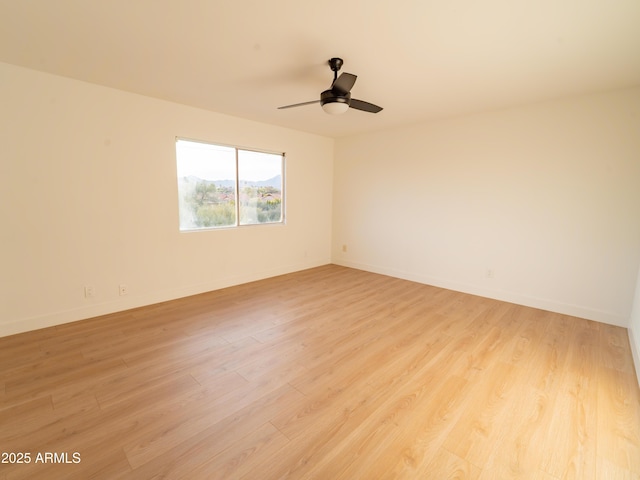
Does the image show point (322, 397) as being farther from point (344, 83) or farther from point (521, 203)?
point (521, 203)

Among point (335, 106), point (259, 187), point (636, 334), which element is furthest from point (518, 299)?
point (259, 187)

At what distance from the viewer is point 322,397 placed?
1.98 m

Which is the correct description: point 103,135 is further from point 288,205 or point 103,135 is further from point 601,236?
point 601,236

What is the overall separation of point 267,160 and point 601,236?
4514mm

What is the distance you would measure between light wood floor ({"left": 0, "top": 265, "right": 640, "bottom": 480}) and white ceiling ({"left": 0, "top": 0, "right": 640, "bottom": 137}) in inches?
98.5

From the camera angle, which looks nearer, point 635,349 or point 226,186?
point 635,349

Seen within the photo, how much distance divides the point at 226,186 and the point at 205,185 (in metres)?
0.33

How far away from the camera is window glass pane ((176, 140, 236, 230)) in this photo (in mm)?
3871

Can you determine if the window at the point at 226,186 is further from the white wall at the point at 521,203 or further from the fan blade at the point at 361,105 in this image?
the fan blade at the point at 361,105

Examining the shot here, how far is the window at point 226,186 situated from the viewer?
3.91 meters

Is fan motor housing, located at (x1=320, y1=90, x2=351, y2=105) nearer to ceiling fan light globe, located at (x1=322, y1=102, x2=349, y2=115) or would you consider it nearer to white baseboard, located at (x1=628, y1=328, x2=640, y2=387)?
ceiling fan light globe, located at (x1=322, y1=102, x2=349, y2=115)

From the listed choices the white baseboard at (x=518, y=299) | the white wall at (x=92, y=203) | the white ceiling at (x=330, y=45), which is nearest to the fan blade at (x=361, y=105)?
the white ceiling at (x=330, y=45)

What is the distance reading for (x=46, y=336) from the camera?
2.75 metres

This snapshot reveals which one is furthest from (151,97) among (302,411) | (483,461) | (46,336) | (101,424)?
(483,461)
